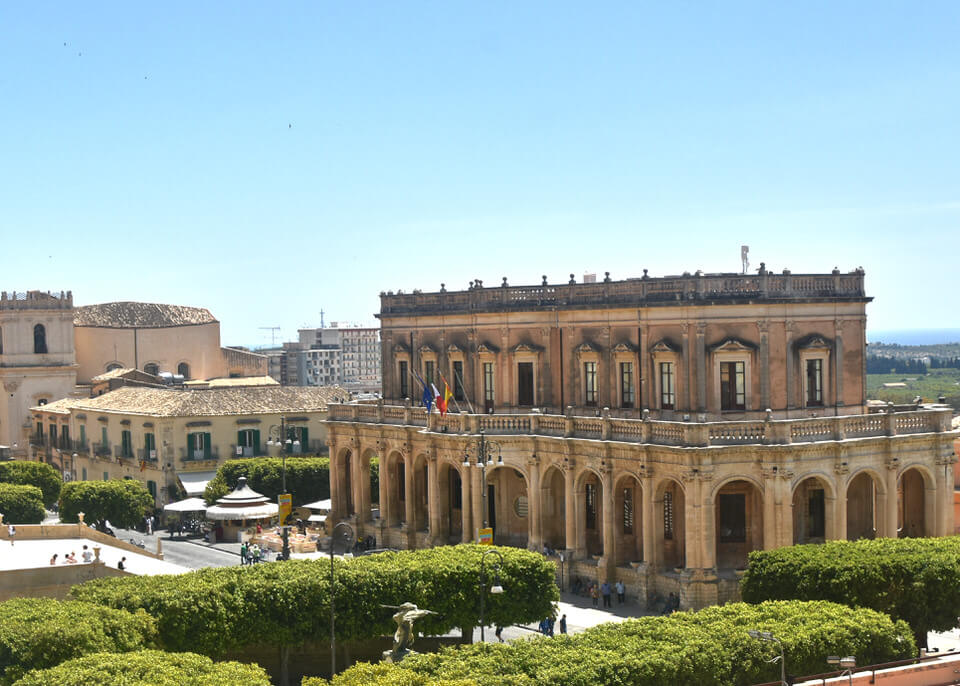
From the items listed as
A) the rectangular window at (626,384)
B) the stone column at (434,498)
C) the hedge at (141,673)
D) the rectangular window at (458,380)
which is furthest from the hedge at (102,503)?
the hedge at (141,673)

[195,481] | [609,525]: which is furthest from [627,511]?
[195,481]

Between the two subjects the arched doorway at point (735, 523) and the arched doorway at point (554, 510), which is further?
the arched doorway at point (554, 510)

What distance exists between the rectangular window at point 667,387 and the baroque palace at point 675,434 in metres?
0.08

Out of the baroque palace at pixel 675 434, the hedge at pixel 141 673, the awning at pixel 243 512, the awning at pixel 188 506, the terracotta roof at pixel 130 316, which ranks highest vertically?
the terracotta roof at pixel 130 316

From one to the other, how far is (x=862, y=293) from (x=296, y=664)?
27498 mm

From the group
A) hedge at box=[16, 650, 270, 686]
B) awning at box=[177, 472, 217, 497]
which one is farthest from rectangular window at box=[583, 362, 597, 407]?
hedge at box=[16, 650, 270, 686]

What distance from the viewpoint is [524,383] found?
197 ft

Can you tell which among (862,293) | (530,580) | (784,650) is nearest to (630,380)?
(862,293)

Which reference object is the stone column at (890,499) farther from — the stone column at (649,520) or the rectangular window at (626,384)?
the rectangular window at (626,384)

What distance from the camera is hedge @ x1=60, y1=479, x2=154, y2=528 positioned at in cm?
7050

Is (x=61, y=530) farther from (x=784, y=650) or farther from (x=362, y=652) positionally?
(x=784, y=650)

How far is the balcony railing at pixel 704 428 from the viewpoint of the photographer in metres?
49.2

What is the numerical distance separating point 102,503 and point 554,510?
26.9 meters

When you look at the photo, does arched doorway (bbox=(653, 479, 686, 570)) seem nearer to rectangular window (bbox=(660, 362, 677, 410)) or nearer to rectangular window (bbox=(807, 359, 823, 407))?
rectangular window (bbox=(660, 362, 677, 410))
